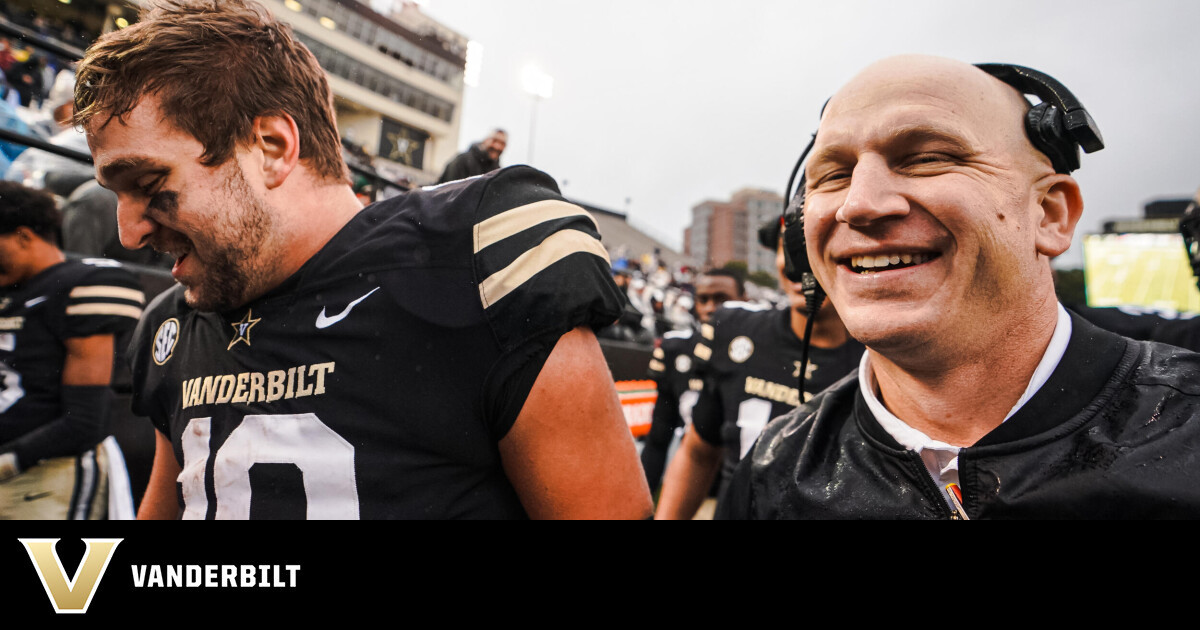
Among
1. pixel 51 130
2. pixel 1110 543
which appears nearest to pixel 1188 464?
pixel 1110 543

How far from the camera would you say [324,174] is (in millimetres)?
1266

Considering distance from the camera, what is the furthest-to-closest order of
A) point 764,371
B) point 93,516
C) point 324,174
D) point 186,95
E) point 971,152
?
point 764,371 → point 93,516 → point 324,174 → point 186,95 → point 971,152

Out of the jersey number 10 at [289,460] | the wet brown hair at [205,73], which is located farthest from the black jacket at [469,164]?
the jersey number 10 at [289,460]

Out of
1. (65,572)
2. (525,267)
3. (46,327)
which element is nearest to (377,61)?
(525,267)

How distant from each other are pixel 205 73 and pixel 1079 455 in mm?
1619

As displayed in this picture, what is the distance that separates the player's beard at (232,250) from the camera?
1100 millimetres

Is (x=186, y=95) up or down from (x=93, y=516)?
up

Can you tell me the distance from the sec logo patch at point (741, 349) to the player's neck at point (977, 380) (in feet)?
5.38

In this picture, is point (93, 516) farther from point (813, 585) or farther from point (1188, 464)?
point (1188, 464)

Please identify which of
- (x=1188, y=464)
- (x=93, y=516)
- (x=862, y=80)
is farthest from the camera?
(x=93, y=516)

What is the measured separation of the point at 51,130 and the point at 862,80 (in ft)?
11.2

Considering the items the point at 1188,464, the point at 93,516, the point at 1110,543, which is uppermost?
the point at 1188,464

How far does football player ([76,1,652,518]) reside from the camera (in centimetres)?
102

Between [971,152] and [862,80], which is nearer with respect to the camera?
[971,152]
